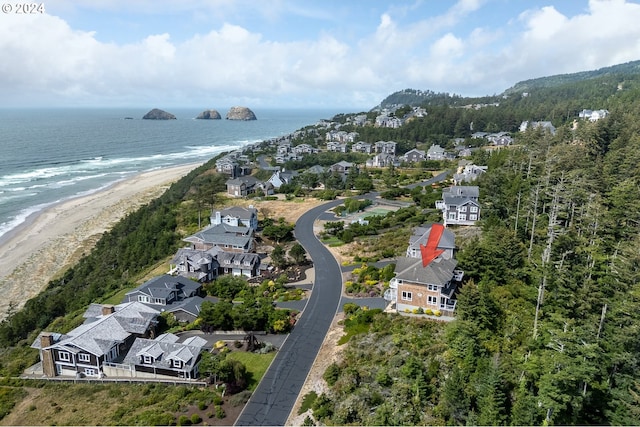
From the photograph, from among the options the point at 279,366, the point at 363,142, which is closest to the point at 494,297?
the point at 279,366

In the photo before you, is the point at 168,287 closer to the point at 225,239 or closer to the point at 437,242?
the point at 225,239

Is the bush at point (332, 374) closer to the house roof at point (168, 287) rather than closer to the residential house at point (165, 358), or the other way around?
the residential house at point (165, 358)

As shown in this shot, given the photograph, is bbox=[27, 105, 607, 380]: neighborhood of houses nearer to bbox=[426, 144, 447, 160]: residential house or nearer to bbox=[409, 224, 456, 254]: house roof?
bbox=[409, 224, 456, 254]: house roof

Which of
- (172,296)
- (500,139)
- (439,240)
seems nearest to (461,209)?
(439,240)

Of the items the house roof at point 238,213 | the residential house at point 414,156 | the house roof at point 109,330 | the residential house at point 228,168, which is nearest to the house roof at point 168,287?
the house roof at point 109,330

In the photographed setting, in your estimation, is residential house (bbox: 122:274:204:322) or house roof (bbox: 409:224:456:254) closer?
residential house (bbox: 122:274:204:322)

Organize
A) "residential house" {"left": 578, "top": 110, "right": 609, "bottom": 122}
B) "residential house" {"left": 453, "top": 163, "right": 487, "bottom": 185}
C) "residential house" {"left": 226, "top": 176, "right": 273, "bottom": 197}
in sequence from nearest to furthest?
1. "residential house" {"left": 453, "top": 163, "right": 487, "bottom": 185}
2. "residential house" {"left": 226, "top": 176, "right": 273, "bottom": 197}
3. "residential house" {"left": 578, "top": 110, "right": 609, "bottom": 122}

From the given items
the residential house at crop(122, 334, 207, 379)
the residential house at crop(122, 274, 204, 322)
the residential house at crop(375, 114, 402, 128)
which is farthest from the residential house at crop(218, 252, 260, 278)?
the residential house at crop(375, 114, 402, 128)
